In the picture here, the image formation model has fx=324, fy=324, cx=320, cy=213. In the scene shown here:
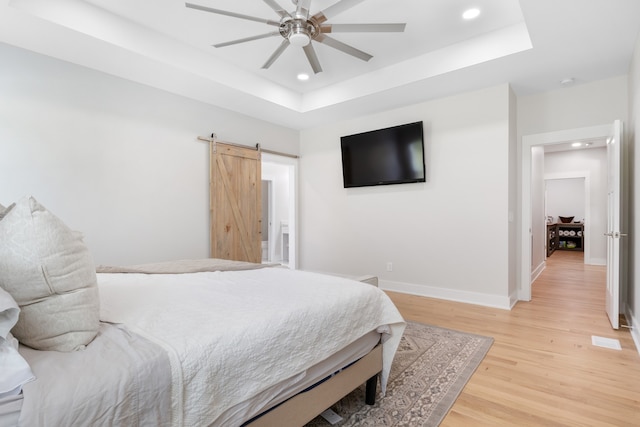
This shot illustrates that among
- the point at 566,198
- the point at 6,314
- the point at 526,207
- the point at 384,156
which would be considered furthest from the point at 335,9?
the point at 566,198

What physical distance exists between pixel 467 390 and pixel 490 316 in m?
1.64

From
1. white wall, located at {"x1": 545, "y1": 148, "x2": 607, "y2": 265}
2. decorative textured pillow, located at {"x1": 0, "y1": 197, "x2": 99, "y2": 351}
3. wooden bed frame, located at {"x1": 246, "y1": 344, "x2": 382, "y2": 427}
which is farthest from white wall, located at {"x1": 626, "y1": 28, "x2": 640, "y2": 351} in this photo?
white wall, located at {"x1": 545, "y1": 148, "x2": 607, "y2": 265}

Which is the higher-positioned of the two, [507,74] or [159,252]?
[507,74]

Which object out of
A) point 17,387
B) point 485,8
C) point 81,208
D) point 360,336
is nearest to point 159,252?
point 81,208

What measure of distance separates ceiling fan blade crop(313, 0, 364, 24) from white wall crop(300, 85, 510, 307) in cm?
232

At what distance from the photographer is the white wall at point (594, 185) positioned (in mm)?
6703

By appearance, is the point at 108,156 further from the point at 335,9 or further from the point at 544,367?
the point at 544,367

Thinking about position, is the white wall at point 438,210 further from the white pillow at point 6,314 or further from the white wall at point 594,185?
Result: the white wall at point 594,185

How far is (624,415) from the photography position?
1736 mm

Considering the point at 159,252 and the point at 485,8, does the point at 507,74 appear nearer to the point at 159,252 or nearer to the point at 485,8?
the point at 485,8

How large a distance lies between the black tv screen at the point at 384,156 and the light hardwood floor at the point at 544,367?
1.65 m

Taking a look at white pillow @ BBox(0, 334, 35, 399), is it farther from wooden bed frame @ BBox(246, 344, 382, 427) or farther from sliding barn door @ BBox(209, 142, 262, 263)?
sliding barn door @ BBox(209, 142, 262, 263)

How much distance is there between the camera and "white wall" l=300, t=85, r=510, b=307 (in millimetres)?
3693

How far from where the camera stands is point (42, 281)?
94cm
